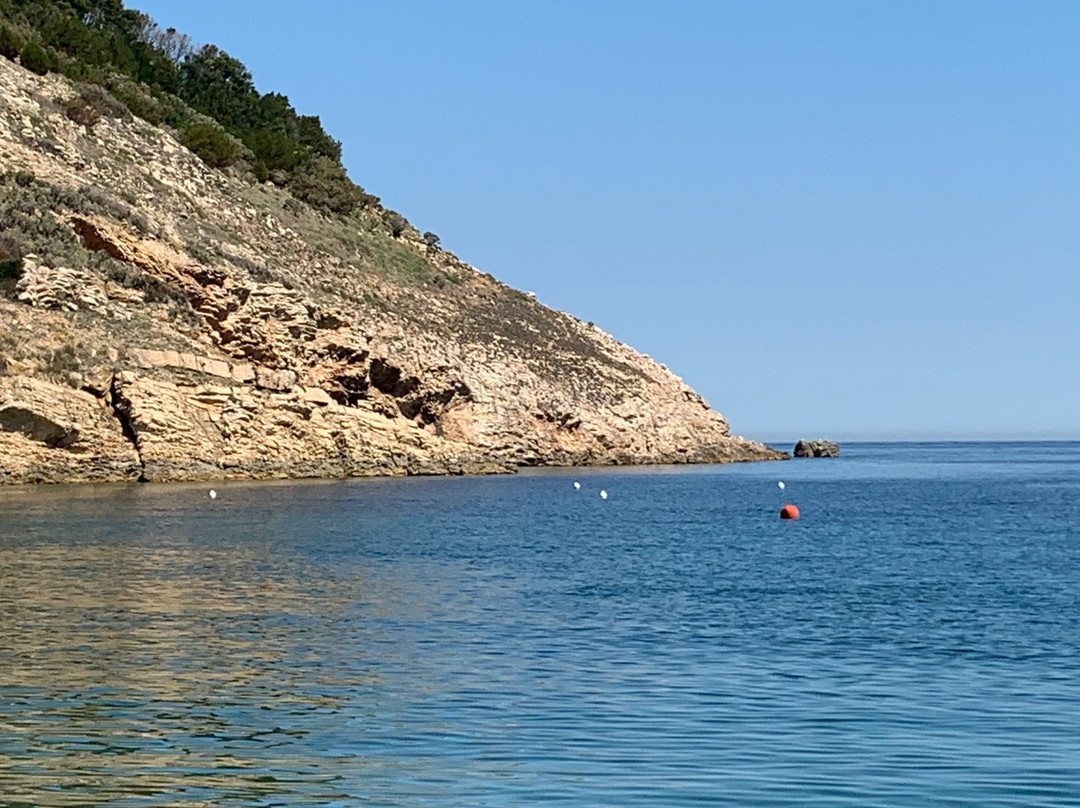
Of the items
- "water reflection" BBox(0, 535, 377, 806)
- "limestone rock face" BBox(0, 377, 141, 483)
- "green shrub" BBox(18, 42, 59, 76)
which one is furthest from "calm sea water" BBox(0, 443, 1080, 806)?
"green shrub" BBox(18, 42, 59, 76)

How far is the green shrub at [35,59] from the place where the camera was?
8281cm

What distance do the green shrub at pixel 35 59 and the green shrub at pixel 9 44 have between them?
319 mm

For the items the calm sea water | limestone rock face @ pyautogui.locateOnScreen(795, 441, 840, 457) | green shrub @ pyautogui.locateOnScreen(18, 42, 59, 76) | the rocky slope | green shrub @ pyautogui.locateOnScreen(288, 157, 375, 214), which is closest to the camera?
the calm sea water

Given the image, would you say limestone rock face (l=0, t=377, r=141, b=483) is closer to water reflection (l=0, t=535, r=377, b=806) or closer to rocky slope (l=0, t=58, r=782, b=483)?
rocky slope (l=0, t=58, r=782, b=483)

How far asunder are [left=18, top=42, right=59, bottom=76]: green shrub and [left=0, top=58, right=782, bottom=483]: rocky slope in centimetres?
177

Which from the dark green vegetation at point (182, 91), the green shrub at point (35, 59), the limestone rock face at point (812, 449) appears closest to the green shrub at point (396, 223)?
the dark green vegetation at point (182, 91)

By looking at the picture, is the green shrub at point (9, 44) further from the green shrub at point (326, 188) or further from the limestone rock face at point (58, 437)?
the limestone rock face at point (58, 437)

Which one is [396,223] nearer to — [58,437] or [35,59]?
[35,59]

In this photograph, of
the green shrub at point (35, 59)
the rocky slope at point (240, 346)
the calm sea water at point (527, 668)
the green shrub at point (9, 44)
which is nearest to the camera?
the calm sea water at point (527, 668)

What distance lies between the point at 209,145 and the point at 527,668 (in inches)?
3027

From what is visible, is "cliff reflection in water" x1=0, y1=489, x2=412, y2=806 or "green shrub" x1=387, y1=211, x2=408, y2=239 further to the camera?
"green shrub" x1=387, y1=211, x2=408, y2=239

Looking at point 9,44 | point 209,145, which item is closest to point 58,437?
point 9,44

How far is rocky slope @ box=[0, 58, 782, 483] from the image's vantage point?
5634 centimetres

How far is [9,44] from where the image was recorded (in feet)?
271
